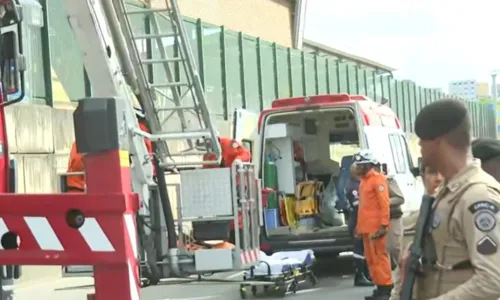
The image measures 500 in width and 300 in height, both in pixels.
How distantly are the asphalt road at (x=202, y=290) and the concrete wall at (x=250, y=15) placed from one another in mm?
15643

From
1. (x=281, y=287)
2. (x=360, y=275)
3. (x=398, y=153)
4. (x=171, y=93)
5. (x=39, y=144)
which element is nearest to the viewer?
(x=171, y=93)

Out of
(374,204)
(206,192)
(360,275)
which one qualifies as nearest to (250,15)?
(360,275)

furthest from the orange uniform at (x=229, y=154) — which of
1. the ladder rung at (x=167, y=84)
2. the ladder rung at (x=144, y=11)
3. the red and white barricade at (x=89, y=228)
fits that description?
the red and white barricade at (x=89, y=228)

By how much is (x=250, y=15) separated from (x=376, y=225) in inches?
947

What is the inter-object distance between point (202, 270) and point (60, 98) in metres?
6.83

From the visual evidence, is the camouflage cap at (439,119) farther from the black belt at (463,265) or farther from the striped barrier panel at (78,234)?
the striped barrier panel at (78,234)

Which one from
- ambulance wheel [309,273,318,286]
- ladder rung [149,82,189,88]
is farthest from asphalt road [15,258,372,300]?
ladder rung [149,82,189,88]

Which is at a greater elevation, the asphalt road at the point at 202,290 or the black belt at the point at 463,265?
the black belt at the point at 463,265

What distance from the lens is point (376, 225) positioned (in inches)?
373

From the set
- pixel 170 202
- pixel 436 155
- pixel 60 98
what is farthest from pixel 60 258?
pixel 60 98

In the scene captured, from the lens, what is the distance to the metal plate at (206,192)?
8.23 m

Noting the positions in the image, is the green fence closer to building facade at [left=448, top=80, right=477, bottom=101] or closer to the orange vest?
the orange vest

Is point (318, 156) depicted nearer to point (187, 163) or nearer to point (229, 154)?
point (229, 154)

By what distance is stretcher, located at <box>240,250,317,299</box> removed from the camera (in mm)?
10211
